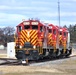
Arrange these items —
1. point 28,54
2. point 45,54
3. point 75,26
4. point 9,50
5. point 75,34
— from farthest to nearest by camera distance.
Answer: point 75,26 < point 75,34 < point 9,50 < point 45,54 < point 28,54

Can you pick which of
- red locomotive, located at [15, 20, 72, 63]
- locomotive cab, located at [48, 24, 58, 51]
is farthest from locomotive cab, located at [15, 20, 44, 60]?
locomotive cab, located at [48, 24, 58, 51]

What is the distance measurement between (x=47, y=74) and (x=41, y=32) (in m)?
16.1

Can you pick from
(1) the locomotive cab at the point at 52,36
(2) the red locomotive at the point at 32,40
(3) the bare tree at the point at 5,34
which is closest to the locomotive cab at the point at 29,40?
(2) the red locomotive at the point at 32,40

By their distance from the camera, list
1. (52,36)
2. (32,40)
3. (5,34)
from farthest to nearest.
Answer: (5,34) < (52,36) < (32,40)

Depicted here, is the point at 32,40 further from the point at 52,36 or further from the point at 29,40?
the point at 52,36

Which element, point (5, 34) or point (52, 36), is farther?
point (5, 34)

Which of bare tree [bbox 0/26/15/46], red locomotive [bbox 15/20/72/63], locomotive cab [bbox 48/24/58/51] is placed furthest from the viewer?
bare tree [bbox 0/26/15/46]

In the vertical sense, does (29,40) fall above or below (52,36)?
below

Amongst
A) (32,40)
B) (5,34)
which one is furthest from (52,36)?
(5,34)

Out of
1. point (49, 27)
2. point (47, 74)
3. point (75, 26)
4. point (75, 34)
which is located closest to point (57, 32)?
point (49, 27)

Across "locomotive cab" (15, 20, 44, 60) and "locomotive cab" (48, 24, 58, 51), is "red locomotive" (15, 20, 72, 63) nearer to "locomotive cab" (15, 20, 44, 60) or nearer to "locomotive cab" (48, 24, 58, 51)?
"locomotive cab" (15, 20, 44, 60)

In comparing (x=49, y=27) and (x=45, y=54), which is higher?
(x=49, y=27)

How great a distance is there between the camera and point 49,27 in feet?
127

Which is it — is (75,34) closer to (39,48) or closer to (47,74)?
(39,48)
